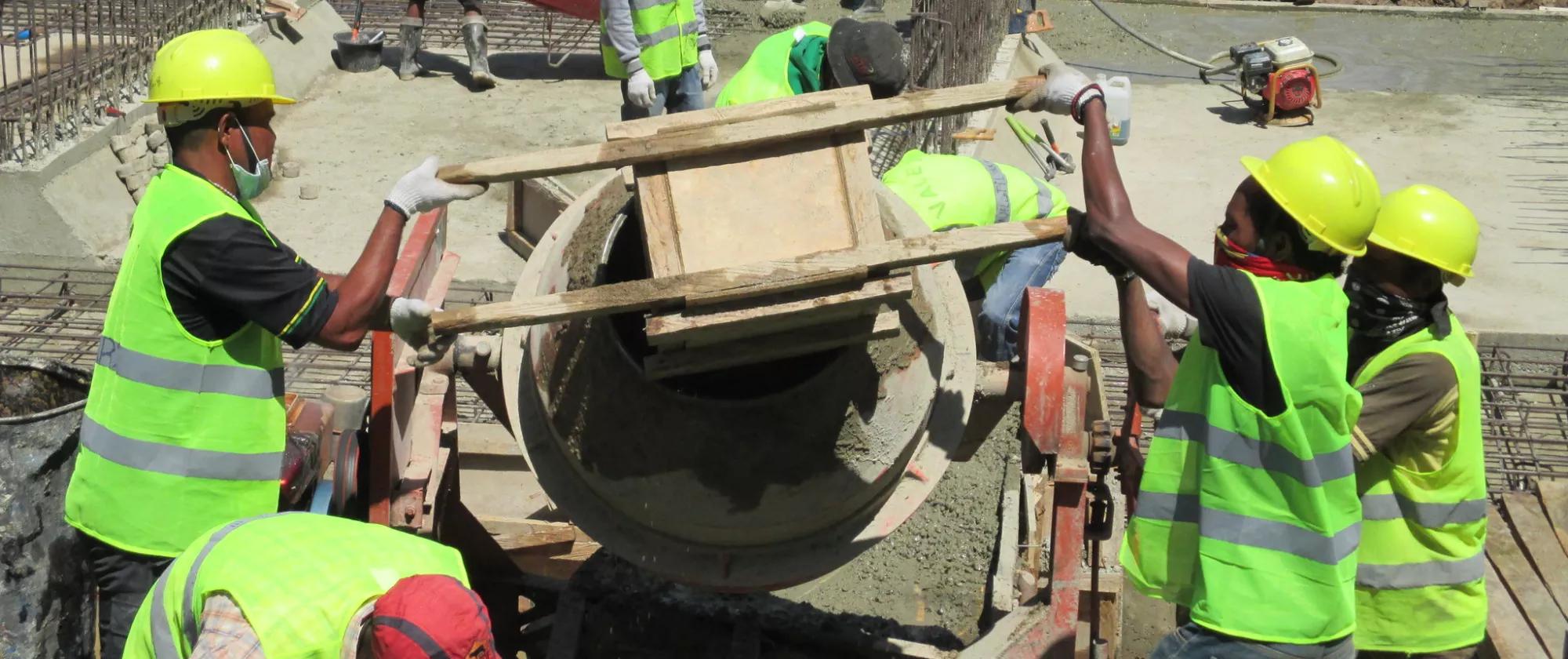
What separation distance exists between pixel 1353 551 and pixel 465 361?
6.55 ft

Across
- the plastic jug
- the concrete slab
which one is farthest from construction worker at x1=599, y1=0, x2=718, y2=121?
the plastic jug

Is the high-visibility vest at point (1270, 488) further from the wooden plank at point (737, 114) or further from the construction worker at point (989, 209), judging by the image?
the construction worker at point (989, 209)

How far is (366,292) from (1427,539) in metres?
2.23

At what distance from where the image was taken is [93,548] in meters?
2.93

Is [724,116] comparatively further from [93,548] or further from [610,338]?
[93,548]

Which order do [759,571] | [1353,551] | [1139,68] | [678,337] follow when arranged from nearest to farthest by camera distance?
[678,337]
[1353,551]
[759,571]
[1139,68]

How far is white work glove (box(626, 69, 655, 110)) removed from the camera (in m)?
6.47

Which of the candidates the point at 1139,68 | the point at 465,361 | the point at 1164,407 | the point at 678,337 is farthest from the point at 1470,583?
the point at 1139,68

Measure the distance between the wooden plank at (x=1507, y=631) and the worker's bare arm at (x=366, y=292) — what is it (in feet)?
8.87

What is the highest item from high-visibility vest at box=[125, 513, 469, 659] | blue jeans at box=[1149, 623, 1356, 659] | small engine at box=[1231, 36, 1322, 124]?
high-visibility vest at box=[125, 513, 469, 659]

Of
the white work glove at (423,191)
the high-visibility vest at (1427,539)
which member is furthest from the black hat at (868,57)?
the high-visibility vest at (1427,539)

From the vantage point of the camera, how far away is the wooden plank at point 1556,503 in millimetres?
4133

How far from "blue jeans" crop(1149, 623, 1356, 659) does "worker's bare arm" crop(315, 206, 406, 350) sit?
5.73ft

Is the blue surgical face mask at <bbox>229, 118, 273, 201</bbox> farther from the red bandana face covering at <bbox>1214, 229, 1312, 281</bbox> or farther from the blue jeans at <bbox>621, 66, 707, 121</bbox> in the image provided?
the blue jeans at <bbox>621, 66, 707, 121</bbox>
